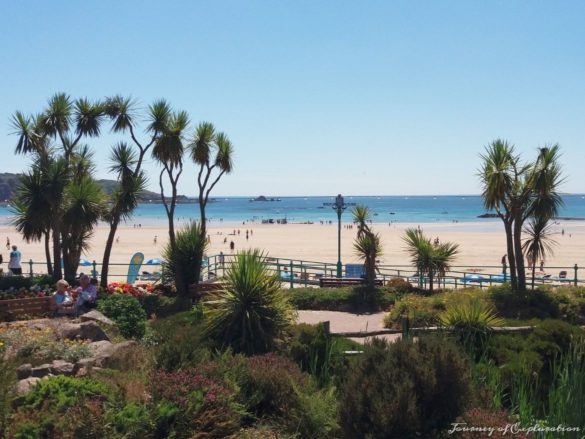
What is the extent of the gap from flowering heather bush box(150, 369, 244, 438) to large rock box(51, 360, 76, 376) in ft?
6.97

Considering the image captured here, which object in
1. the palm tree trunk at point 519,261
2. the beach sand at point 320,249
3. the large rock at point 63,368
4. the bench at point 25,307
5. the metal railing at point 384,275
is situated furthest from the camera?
the beach sand at point 320,249

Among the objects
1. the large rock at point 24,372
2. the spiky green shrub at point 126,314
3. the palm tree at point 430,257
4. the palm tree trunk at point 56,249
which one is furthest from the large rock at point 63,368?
the palm tree at point 430,257

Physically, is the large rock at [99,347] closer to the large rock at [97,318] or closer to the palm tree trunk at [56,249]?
the large rock at [97,318]

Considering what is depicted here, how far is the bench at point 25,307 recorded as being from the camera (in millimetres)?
13273

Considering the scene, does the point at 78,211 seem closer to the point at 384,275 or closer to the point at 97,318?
the point at 97,318

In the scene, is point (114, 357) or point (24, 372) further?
point (114, 357)

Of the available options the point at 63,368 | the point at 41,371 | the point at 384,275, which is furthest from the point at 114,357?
the point at 384,275

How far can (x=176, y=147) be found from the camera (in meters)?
19.0

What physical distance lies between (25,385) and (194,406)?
2.30 metres

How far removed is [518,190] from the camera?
17016mm

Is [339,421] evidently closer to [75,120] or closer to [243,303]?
[243,303]

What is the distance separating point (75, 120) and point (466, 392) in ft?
55.5

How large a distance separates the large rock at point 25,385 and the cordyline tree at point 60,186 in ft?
37.5

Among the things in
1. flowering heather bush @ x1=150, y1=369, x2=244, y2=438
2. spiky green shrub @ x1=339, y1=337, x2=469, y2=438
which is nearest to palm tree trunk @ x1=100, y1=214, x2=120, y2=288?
flowering heather bush @ x1=150, y1=369, x2=244, y2=438
